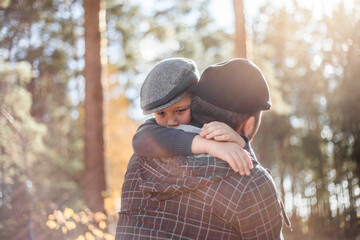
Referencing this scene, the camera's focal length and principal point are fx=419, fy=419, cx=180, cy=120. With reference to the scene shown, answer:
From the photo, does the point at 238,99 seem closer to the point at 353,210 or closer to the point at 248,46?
the point at 248,46

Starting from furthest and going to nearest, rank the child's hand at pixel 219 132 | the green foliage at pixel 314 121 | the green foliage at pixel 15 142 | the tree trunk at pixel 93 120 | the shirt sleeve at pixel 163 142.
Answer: the green foliage at pixel 314 121, the green foliage at pixel 15 142, the tree trunk at pixel 93 120, the shirt sleeve at pixel 163 142, the child's hand at pixel 219 132

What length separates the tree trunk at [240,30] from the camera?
708cm

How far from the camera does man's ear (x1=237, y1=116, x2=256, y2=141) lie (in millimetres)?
1674

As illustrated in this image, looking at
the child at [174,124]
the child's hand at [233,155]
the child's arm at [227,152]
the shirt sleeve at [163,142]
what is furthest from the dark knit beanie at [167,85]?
the child's hand at [233,155]

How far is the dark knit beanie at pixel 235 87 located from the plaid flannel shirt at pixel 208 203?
234mm

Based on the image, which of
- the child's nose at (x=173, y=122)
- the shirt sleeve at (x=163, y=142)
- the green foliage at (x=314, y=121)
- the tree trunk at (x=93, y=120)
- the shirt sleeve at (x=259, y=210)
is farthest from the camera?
the green foliage at (x=314, y=121)

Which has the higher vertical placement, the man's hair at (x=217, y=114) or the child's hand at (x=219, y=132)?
the man's hair at (x=217, y=114)

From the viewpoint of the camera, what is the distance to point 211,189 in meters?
1.44

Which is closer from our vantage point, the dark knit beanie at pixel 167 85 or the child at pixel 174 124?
the child at pixel 174 124

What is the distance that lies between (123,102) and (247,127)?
55.3ft

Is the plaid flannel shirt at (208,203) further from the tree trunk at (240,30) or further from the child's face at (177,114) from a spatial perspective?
the tree trunk at (240,30)

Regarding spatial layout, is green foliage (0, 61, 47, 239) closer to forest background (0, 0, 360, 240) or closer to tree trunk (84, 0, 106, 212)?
forest background (0, 0, 360, 240)

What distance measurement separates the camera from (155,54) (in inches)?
634

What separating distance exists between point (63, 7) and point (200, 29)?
19.5 feet
